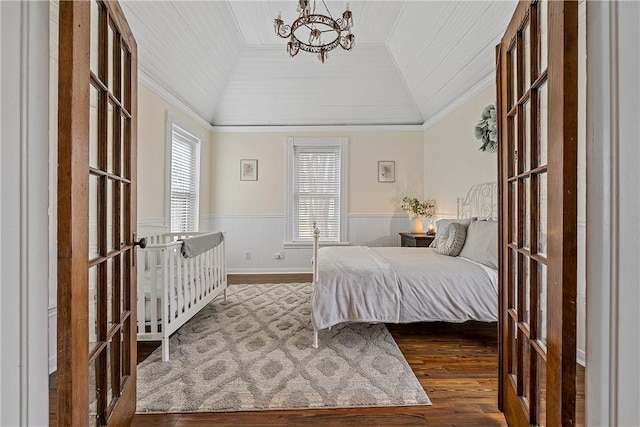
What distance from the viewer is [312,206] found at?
5113mm

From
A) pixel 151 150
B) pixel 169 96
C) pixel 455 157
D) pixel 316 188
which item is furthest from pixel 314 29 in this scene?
pixel 316 188

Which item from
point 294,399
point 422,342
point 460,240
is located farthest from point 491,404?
point 460,240

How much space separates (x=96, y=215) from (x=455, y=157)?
3922 millimetres

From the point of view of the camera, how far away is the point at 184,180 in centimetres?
425

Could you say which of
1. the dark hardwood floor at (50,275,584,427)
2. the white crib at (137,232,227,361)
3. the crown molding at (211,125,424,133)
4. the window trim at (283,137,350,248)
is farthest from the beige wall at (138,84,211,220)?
the window trim at (283,137,350,248)

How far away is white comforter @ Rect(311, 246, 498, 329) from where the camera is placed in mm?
2303

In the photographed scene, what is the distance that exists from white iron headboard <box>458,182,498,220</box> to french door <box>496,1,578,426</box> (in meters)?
1.73
